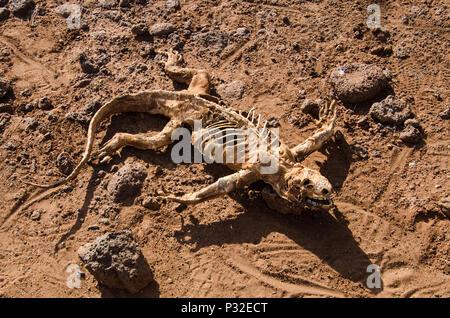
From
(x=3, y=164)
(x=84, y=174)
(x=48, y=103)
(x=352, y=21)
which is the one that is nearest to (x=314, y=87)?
(x=352, y=21)

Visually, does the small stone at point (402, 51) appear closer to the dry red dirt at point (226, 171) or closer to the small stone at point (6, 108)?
the dry red dirt at point (226, 171)

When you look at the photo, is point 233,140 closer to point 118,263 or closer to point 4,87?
point 118,263

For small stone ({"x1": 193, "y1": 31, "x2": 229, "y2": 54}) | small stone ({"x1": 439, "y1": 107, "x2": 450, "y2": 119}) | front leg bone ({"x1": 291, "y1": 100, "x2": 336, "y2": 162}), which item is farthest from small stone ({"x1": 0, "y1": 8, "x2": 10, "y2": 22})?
small stone ({"x1": 439, "y1": 107, "x2": 450, "y2": 119})

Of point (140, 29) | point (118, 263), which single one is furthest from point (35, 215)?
point (140, 29)

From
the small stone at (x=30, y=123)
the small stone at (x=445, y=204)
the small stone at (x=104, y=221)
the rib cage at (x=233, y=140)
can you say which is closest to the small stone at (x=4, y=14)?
the small stone at (x=30, y=123)

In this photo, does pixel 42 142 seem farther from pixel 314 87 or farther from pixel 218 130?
pixel 314 87

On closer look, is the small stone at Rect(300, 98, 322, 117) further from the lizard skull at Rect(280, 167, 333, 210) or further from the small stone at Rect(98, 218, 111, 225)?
the small stone at Rect(98, 218, 111, 225)
